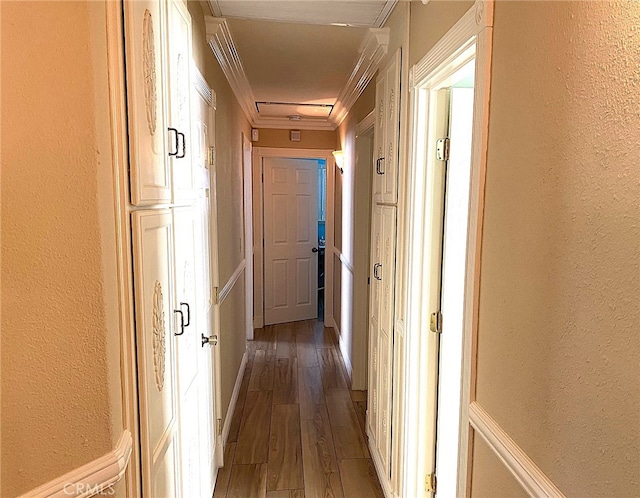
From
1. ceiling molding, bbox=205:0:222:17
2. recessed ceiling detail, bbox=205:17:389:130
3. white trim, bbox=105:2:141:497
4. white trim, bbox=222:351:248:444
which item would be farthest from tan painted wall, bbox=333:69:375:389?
white trim, bbox=105:2:141:497

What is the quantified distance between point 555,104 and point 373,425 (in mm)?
2317

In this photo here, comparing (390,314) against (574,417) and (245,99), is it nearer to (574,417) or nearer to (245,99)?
(574,417)

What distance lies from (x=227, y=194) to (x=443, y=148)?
1631 millimetres

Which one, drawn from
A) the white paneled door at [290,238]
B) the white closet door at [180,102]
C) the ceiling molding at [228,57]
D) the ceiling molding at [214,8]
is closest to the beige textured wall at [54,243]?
the white closet door at [180,102]

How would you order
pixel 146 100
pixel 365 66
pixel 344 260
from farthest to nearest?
1. pixel 344 260
2. pixel 365 66
3. pixel 146 100

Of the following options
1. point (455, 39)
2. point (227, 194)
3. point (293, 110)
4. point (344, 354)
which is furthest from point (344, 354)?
point (455, 39)

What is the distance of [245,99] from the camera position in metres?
3.71

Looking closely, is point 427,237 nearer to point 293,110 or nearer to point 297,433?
point 297,433

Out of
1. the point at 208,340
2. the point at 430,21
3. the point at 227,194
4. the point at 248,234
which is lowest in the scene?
the point at 208,340

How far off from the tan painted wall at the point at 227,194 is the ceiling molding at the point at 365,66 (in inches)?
34.2

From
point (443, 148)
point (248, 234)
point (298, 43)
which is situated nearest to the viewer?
point (443, 148)

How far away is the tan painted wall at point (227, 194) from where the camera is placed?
211 centimetres

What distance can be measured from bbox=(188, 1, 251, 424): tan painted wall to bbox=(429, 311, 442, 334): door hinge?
134 centimetres

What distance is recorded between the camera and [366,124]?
296 centimetres
